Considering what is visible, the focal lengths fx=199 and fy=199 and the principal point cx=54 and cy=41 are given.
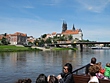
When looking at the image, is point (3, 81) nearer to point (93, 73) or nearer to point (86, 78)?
point (86, 78)

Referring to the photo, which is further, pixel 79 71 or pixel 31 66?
pixel 31 66

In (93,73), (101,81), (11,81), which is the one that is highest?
(93,73)

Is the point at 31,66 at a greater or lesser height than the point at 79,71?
lesser

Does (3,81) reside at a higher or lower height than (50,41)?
lower

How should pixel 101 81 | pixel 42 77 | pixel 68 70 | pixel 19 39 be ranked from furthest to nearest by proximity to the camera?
pixel 19 39 < pixel 101 81 < pixel 68 70 < pixel 42 77

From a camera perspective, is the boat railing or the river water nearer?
the boat railing

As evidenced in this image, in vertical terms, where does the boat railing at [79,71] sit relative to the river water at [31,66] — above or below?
above

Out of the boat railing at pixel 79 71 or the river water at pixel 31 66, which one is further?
the river water at pixel 31 66

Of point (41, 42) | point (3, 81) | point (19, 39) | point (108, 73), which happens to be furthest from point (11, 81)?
point (19, 39)

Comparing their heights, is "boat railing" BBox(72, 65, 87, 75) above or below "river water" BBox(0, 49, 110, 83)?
above

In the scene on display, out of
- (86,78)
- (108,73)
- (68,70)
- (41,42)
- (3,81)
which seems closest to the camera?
(68,70)

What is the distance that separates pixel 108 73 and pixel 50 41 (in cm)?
15673

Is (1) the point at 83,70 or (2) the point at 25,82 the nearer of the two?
(2) the point at 25,82

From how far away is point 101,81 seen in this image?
7.29 m
